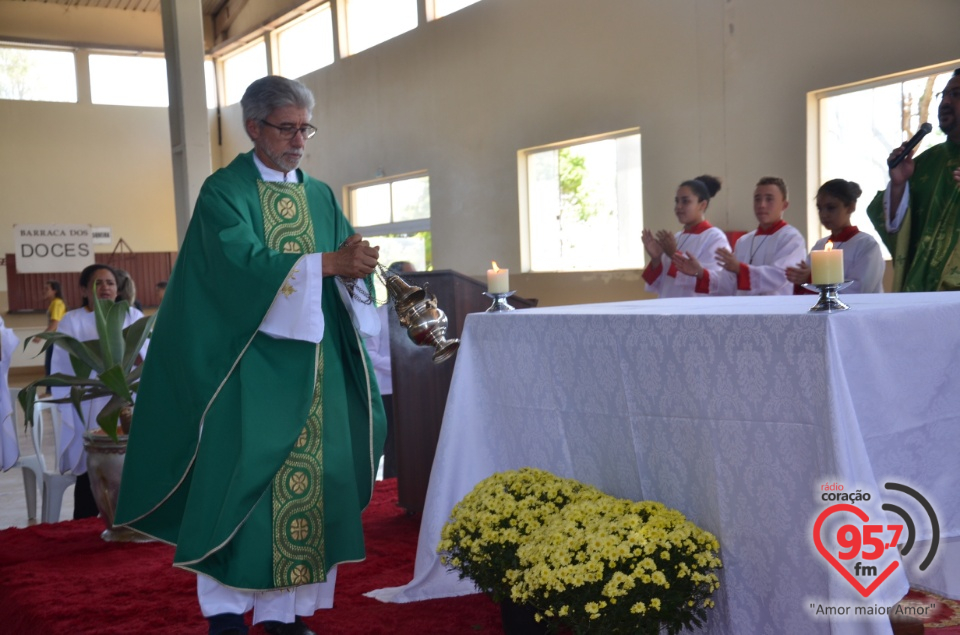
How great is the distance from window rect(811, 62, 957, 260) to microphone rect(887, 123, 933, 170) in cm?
258

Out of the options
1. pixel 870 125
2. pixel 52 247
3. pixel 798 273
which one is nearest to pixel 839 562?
pixel 798 273

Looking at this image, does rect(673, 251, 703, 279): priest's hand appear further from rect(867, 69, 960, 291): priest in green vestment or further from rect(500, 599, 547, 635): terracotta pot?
rect(500, 599, 547, 635): terracotta pot

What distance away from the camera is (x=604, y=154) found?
8266 millimetres

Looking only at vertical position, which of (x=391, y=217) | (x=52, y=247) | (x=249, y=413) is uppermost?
(x=391, y=217)

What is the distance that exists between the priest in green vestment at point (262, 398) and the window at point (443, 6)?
7.47 meters

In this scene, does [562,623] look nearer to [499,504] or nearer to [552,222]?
[499,504]

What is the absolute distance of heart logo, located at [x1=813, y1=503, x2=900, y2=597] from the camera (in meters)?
1.78

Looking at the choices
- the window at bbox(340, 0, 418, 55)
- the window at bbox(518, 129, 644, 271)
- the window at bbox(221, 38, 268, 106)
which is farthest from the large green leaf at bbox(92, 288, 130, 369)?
the window at bbox(221, 38, 268, 106)

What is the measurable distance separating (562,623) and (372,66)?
9603mm

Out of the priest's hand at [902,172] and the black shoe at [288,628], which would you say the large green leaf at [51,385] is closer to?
the black shoe at [288,628]

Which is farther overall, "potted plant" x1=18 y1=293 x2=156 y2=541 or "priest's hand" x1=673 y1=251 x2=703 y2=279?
"priest's hand" x1=673 y1=251 x2=703 y2=279

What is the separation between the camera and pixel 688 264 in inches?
197

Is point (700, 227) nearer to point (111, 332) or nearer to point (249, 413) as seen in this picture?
point (111, 332)

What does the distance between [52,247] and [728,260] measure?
6840mm
